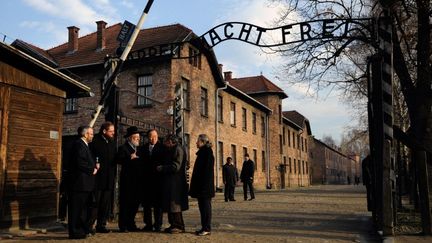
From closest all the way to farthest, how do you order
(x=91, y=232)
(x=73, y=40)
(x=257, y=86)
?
(x=91, y=232)
(x=73, y=40)
(x=257, y=86)

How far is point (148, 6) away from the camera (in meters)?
10.8

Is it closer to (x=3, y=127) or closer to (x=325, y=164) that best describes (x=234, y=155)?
(x=3, y=127)

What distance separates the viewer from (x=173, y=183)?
8703 mm

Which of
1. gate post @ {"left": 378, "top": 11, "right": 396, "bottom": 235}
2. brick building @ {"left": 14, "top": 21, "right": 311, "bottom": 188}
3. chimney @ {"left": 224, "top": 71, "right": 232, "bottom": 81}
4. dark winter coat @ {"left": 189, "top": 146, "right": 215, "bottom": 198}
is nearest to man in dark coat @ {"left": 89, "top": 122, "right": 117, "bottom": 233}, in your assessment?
dark winter coat @ {"left": 189, "top": 146, "right": 215, "bottom": 198}

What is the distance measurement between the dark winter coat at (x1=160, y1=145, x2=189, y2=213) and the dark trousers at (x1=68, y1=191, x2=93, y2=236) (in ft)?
4.65

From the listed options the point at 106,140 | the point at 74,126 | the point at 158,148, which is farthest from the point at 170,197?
the point at 74,126

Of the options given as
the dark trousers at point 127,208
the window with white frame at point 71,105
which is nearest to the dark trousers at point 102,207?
the dark trousers at point 127,208

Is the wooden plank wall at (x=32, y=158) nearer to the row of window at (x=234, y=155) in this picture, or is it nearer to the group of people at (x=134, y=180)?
the group of people at (x=134, y=180)

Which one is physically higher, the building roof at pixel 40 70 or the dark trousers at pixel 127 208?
the building roof at pixel 40 70

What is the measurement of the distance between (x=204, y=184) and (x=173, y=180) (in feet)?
1.96

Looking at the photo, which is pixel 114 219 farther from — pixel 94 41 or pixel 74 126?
pixel 94 41

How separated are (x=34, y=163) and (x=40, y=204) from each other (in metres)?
0.91

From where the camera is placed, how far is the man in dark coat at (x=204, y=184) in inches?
340

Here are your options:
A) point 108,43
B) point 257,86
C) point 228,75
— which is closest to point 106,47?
point 108,43
